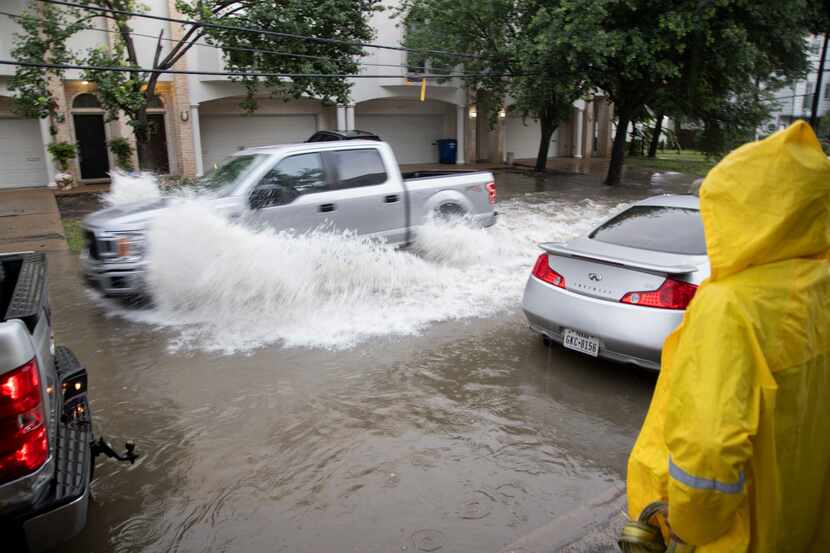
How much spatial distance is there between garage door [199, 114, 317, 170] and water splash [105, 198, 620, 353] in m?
17.2

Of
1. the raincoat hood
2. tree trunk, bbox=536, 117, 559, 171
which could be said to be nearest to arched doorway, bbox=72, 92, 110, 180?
tree trunk, bbox=536, 117, 559, 171

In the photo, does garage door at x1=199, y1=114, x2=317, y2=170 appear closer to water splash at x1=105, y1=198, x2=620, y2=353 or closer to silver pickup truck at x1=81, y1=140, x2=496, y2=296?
silver pickup truck at x1=81, y1=140, x2=496, y2=296

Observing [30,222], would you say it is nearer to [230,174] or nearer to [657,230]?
[230,174]

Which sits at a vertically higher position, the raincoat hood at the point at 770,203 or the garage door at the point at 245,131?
the garage door at the point at 245,131

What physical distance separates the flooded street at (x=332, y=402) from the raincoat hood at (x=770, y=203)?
224 centimetres

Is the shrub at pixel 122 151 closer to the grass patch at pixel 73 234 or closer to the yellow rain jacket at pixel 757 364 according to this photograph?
the grass patch at pixel 73 234

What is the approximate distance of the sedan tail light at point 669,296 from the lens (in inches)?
193

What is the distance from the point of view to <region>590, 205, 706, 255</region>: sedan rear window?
5.49 m

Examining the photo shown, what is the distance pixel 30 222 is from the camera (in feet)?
46.7

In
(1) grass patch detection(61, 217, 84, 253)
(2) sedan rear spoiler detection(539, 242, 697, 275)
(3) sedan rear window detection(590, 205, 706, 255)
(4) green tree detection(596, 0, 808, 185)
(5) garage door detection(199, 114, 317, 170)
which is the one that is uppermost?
(4) green tree detection(596, 0, 808, 185)

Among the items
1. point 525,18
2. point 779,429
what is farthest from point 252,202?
point 525,18

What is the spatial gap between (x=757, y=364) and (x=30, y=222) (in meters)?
15.7

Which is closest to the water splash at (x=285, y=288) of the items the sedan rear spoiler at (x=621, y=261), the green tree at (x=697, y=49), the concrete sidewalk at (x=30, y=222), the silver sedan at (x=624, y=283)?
the silver sedan at (x=624, y=283)

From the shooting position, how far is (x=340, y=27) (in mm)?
16203
